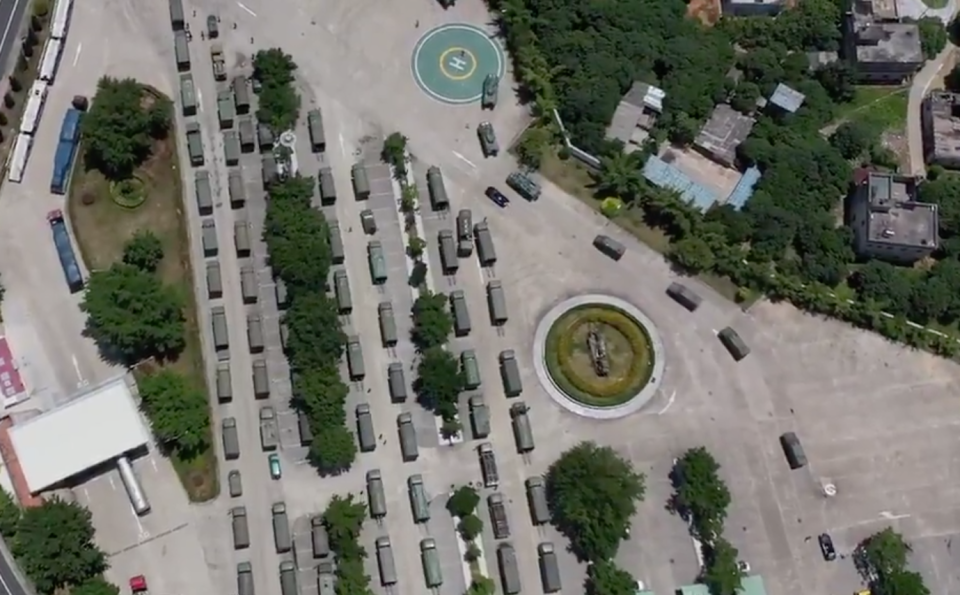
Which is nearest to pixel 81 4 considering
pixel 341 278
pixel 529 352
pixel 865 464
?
pixel 341 278

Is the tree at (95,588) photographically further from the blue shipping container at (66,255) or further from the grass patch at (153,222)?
the blue shipping container at (66,255)

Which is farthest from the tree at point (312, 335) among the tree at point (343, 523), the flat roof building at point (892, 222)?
the flat roof building at point (892, 222)

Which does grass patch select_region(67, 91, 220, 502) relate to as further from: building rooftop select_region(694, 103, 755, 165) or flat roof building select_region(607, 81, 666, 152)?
building rooftop select_region(694, 103, 755, 165)

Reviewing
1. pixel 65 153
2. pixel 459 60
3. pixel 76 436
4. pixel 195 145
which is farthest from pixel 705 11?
pixel 76 436

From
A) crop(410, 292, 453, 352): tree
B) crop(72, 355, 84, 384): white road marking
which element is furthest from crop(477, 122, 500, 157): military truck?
crop(72, 355, 84, 384): white road marking

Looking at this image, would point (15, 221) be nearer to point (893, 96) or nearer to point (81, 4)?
point (81, 4)

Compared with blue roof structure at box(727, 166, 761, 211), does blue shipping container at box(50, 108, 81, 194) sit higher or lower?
higher
